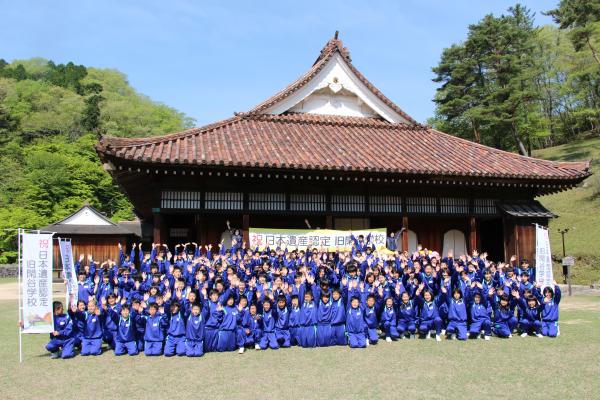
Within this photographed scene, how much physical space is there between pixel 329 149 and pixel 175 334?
8268 millimetres

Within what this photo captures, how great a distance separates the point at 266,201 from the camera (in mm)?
14961

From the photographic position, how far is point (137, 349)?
929cm

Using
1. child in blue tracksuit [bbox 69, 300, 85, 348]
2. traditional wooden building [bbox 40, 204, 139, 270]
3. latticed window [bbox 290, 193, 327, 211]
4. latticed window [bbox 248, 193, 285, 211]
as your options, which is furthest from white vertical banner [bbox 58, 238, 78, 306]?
traditional wooden building [bbox 40, 204, 139, 270]

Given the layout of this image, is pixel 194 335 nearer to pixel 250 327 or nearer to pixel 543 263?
pixel 250 327

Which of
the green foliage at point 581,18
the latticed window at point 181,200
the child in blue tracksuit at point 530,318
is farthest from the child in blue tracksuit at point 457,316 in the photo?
the green foliage at point 581,18

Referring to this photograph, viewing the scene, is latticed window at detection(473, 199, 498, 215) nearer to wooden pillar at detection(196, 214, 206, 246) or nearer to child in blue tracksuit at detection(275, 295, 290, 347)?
wooden pillar at detection(196, 214, 206, 246)

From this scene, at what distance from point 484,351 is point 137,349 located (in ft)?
21.3

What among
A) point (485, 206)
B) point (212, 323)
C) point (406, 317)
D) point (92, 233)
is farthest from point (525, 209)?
point (92, 233)

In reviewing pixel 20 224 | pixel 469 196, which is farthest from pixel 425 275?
pixel 20 224

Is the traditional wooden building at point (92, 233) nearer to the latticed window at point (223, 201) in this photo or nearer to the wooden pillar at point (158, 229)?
the wooden pillar at point (158, 229)

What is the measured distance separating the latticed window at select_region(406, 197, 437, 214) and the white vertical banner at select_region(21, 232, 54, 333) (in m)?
10.8

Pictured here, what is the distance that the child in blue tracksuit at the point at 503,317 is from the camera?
34.4 feet

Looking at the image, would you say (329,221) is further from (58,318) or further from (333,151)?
(58,318)

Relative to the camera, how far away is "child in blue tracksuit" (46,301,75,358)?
29.6ft
